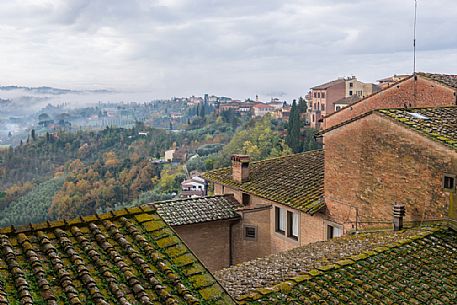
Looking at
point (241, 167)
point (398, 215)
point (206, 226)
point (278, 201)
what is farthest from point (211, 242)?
point (398, 215)

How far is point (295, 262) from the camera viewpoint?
9422 mm

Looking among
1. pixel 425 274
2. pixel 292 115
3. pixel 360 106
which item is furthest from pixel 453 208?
pixel 292 115

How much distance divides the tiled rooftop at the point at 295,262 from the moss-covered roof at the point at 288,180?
2.69 meters

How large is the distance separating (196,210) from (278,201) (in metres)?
2.59

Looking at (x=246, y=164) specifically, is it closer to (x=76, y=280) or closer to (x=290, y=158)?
(x=290, y=158)

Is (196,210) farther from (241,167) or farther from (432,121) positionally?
(432,121)

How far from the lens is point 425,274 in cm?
819

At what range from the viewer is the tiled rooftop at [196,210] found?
14441 millimetres

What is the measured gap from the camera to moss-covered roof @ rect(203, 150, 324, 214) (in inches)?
546

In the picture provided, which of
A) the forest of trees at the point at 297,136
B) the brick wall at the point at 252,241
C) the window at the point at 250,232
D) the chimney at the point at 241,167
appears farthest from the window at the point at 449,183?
the forest of trees at the point at 297,136

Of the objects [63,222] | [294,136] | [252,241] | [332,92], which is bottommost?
[294,136]

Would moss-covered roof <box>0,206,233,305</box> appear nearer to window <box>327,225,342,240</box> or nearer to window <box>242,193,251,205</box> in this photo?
window <box>327,225,342,240</box>

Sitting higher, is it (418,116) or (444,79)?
(444,79)

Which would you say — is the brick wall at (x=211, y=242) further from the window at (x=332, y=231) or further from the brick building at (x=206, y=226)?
the window at (x=332, y=231)
